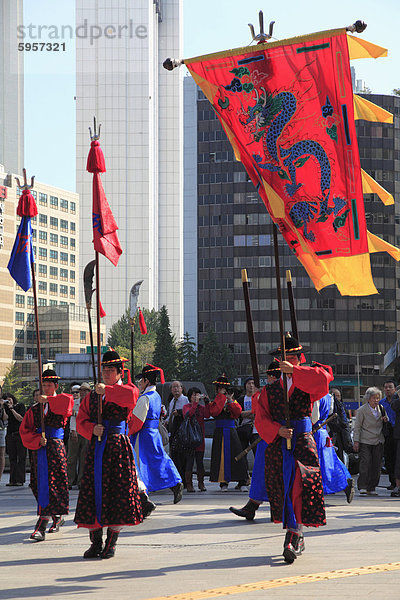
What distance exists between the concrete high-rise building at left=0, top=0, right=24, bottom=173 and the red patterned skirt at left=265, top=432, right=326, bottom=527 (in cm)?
15491

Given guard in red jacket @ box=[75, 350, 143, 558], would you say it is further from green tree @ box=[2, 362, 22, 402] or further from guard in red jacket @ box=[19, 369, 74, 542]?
green tree @ box=[2, 362, 22, 402]

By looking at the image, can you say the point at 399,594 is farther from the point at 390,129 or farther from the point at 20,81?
the point at 20,81

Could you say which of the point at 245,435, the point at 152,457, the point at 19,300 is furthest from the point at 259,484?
the point at 19,300

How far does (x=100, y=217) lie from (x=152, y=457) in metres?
4.45

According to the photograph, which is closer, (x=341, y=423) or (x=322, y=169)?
(x=322, y=169)

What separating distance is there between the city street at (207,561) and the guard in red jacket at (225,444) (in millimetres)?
3558

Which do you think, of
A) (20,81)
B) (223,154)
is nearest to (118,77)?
(20,81)

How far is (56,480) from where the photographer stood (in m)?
11.0

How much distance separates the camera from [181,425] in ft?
57.4

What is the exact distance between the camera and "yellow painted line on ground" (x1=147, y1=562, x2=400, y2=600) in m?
6.96

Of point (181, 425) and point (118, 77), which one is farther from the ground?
point (118, 77)

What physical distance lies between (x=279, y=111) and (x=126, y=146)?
14153cm

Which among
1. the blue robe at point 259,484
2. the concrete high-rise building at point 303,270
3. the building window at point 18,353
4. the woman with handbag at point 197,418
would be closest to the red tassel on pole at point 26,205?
the blue robe at point 259,484

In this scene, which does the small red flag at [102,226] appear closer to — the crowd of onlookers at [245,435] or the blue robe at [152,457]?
the blue robe at [152,457]
